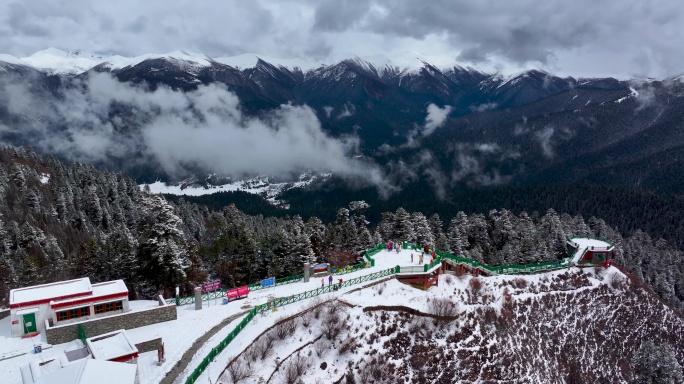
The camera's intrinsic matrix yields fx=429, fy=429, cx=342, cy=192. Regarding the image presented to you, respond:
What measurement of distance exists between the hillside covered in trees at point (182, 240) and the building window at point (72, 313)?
9523 millimetres

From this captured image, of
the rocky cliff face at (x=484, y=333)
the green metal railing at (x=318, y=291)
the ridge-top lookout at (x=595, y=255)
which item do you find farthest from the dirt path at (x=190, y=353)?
the ridge-top lookout at (x=595, y=255)

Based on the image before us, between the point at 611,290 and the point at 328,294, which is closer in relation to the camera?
the point at 328,294

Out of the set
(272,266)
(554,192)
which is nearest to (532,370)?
(272,266)

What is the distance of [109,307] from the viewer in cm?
3559

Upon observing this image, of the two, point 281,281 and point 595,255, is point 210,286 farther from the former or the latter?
point 595,255

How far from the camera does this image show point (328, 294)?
4009cm

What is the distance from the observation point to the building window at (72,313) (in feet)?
111

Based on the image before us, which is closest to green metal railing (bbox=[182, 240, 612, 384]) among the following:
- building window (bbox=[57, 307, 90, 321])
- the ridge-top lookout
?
the ridge-top lookout

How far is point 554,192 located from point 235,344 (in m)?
176

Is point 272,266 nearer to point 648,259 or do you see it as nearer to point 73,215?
point 73,215

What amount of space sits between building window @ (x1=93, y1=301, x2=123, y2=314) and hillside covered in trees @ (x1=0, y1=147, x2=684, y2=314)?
26.0ft

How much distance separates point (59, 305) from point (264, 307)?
15730mm

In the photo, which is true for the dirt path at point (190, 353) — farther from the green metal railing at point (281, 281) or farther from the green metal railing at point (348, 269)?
the green metal railing at point (348, 269)

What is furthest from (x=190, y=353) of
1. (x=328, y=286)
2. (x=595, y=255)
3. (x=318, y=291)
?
(x=595, y=255)
